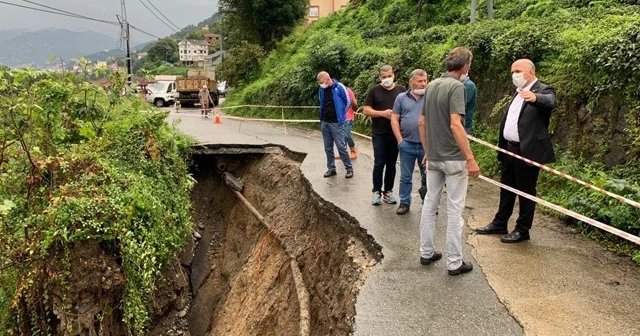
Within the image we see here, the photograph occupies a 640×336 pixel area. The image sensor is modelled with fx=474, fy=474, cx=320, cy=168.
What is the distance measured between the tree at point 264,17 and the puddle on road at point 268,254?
63.5ft

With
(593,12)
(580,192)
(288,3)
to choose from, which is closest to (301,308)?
(580,192)

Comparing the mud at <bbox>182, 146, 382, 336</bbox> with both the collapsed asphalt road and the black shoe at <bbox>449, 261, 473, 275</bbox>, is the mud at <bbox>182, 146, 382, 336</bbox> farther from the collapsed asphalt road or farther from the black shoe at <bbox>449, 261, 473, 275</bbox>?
the black shoe at <bbox>449, 261, 473, 275</bbox>

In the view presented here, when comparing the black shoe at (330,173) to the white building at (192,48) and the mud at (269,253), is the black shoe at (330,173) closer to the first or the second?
the mud at (269,253)

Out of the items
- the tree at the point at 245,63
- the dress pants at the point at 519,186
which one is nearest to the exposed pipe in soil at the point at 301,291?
the dress pants at the point at 519,186

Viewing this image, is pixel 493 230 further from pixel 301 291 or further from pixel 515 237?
pixel 301 291

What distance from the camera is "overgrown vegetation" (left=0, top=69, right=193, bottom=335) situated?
517 centimetres

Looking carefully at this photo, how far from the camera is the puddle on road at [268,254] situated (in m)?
5.25

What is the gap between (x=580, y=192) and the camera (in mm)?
6094

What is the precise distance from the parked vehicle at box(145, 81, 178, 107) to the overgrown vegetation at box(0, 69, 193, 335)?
73.1 feet

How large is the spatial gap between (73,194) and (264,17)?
25.5 m

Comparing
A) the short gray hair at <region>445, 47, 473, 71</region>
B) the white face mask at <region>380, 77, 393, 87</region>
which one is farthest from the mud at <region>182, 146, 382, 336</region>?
the short gray hair at <region>445, 47, 473, 71</region>

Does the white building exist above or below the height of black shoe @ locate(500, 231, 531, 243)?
→ above

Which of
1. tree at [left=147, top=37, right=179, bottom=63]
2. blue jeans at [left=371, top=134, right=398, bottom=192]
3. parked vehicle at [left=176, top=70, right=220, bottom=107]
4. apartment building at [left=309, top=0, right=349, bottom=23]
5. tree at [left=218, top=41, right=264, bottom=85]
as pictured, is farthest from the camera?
tree at [left=147, top=37, right=179, bottom=63]

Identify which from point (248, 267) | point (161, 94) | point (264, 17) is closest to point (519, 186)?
point (248, 267)
